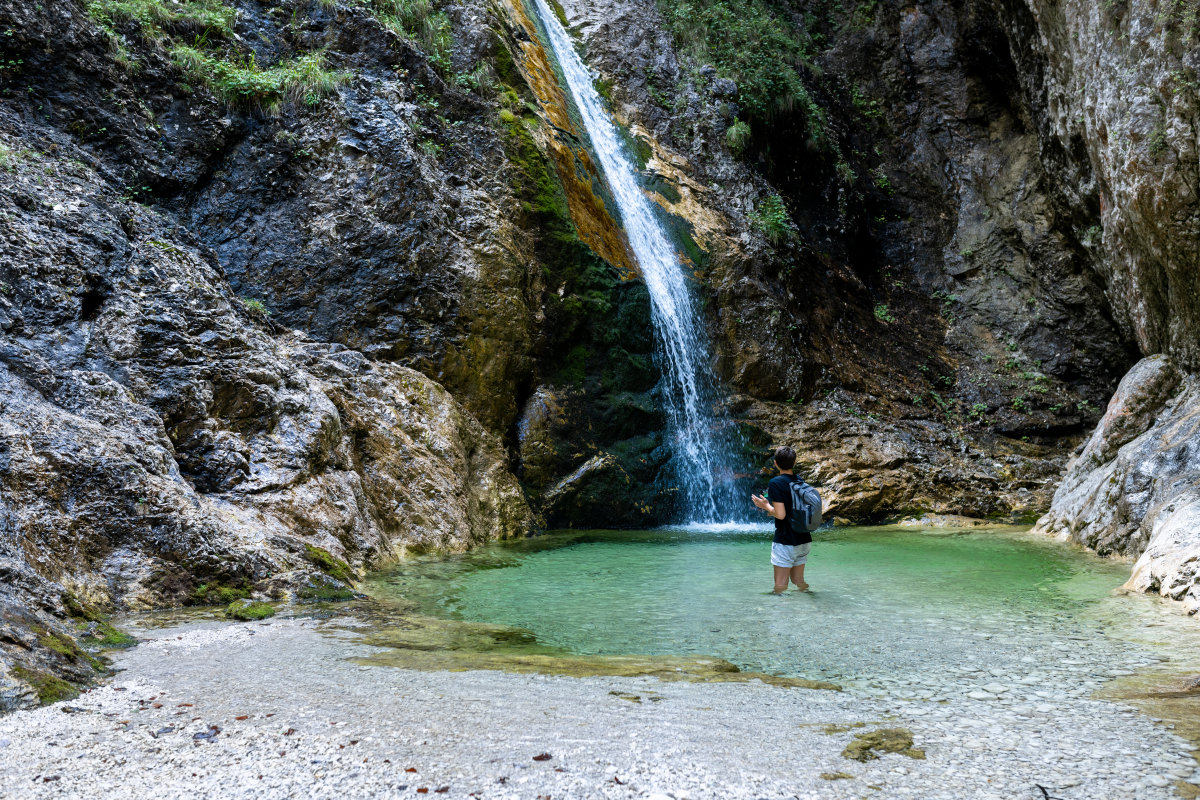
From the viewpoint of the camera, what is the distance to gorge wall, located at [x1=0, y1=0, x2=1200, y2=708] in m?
5.89

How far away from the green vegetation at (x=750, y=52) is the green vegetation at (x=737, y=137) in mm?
910

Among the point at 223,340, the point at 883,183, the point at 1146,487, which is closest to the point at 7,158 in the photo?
the point at 223,340

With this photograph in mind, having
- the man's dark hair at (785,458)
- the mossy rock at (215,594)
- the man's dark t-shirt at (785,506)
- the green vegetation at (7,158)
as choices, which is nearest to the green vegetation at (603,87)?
the green vegetation at (7,158)

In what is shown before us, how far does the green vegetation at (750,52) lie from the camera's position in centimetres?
1666

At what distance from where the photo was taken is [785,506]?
5824 millimetres

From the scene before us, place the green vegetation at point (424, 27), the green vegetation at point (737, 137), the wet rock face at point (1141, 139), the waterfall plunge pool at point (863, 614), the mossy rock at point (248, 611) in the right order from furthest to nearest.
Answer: the green vegetation at point (737, 137)
the green vegetation at point (424, 27)
the wet rock face at point (1141, 139)
the mossy rock at point (248, 611)
the waterfall plunge pool at point (863, 614)

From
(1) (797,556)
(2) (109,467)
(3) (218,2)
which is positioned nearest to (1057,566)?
(1) (797,556)

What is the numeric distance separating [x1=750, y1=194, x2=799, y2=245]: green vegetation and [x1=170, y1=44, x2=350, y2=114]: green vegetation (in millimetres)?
8087

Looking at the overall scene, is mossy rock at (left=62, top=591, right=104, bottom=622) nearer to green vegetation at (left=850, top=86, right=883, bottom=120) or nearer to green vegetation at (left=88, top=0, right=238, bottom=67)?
green vegetation at (left=88, top=0, right=238, bottom=67)

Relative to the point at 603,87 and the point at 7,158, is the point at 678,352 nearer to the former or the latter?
the point at 603,87

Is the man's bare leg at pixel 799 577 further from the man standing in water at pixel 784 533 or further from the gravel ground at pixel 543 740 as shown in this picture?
the gravel ground at pixel 543 740

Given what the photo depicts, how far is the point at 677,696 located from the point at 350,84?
35.2ft

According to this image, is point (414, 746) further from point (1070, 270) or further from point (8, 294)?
point (1070, 270)

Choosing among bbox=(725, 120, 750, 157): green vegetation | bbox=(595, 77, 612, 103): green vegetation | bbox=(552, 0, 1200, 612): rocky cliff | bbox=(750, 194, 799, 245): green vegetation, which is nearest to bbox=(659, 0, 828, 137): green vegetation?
bbox=(552, 0, 1200, 612): rocky cliff
